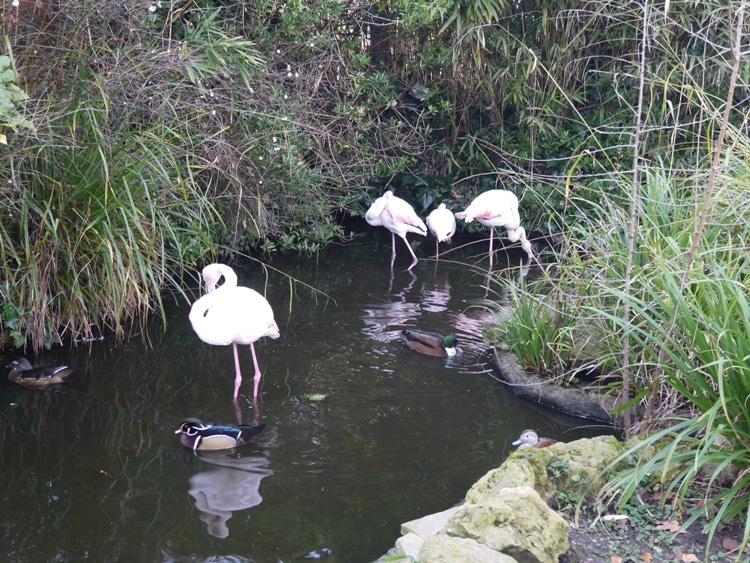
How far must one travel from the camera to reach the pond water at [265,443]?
151 inches

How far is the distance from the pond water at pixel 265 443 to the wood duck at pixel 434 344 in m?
0.11

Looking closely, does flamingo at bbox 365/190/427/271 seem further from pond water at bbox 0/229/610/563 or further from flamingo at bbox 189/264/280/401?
flamingo at bbox 189/264/280/401

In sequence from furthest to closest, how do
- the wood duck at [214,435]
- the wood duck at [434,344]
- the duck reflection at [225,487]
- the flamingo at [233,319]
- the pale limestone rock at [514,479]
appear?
the wood duck at [434,344]
the flamingo at [233,319]
the wood duck at [214,435]
the duck reflection at [225,487]
the pale limestone rock at [514,479]

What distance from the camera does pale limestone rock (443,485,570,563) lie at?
279 centimetres

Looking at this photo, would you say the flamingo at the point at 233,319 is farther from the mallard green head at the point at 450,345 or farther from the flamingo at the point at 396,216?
the flamingo at the point at 396,216

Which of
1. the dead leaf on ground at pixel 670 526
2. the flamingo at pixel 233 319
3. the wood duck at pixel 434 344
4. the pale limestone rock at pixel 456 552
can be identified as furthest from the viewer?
the wood duck at pixel 434 344

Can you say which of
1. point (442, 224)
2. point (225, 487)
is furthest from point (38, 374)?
point (442, 224)

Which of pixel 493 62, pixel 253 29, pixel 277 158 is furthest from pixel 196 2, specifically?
pixel 493 62

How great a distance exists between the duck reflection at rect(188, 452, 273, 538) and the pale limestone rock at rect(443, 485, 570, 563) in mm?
1436

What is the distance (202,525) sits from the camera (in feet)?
12.8

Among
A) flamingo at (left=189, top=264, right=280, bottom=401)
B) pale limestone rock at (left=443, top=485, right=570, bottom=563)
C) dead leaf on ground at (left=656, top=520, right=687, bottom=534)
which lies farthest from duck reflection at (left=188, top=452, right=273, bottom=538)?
dead leaf on ground at (left=656, top=520, right=687, bottom=534)

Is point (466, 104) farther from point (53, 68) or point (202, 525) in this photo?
point (202, 525)

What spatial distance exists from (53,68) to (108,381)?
2.27 metres

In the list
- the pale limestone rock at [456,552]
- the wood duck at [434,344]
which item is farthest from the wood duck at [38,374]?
the pale limestone rock at [456,552]
